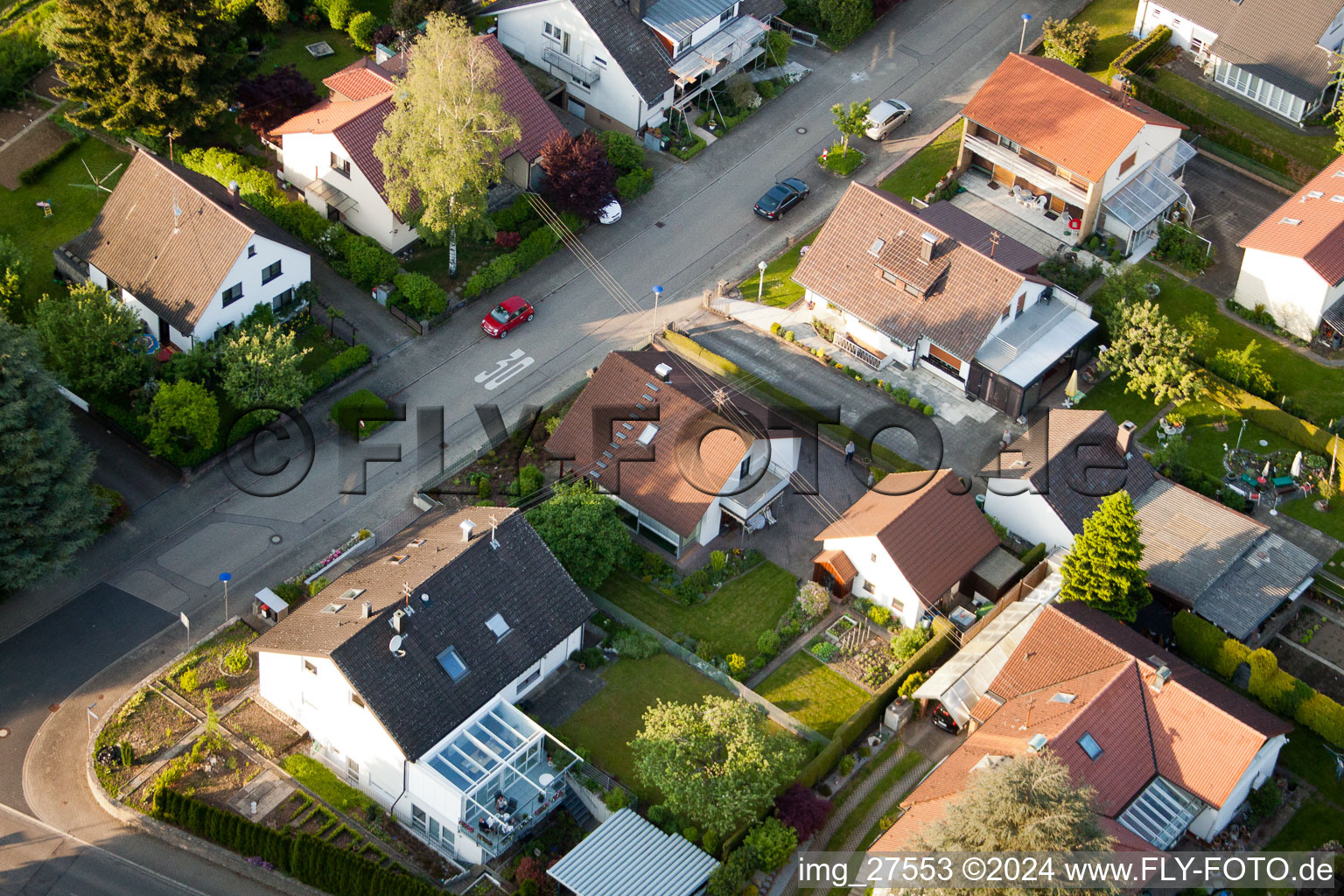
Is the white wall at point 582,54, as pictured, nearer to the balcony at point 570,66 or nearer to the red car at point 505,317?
the balcony at point 570,66

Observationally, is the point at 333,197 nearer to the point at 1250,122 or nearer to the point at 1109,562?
the point at 1109,562

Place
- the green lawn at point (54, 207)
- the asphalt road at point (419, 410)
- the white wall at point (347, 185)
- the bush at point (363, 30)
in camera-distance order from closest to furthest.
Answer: the asphalt road at point (419, 410) → the green lawn at point (54, 207) → the white wall at point (347, 185) → the bush at point (363, 30)

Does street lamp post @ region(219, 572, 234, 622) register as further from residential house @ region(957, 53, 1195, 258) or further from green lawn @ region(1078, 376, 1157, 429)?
residential house @ region(957, 53, 1195, 258)

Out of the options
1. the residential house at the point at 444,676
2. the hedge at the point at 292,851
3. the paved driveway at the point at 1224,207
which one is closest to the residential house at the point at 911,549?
the residential house at the point at 444,676

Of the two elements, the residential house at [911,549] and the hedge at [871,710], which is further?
the residential house at [911,549]

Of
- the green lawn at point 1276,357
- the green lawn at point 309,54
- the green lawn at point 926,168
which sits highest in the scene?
the green lawn at point 309,54

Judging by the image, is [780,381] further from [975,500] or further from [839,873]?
[839,873]

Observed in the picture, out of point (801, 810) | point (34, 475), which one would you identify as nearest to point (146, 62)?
point (34, 475)

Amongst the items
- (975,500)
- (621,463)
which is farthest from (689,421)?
(975,500)
